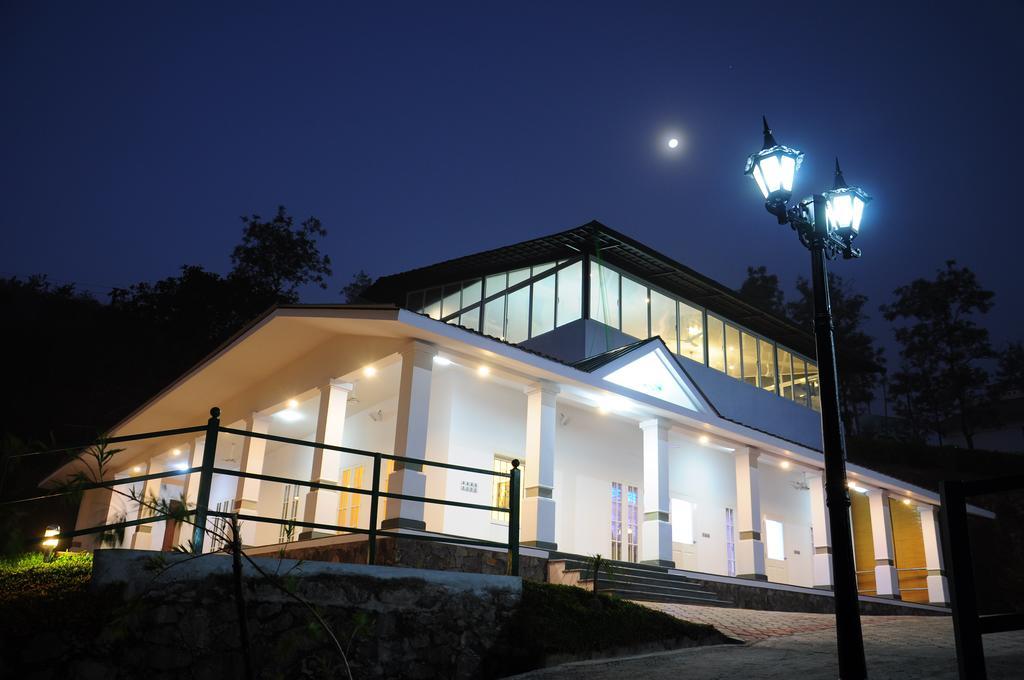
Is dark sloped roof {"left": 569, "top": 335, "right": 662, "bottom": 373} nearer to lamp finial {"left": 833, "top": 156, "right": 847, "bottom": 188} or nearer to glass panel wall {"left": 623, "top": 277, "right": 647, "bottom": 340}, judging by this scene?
glass panel wall {"left": 623, "top": 277, "right": 647, "bottom": 340}

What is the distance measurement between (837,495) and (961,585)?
211 centimetres

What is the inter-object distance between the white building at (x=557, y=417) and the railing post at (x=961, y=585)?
7.41m

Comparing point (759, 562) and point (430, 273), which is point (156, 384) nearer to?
point (430, 273)

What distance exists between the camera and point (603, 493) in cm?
1628

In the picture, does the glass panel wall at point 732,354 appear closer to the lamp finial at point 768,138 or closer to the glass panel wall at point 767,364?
the glass panel wall at point 767,364

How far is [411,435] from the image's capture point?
1088 cm

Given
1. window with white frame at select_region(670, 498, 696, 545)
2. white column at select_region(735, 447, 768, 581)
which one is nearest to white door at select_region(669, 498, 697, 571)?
window with white frame at select_region(670, 498, 696, 545)

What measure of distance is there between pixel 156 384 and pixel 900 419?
171ft

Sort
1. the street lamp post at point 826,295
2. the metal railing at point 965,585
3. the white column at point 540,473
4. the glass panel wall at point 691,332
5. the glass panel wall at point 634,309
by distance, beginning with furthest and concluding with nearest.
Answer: the glass panel wall at point 691,332 → the glass panel wall at point 634,309 → the white column at point 540,473 → the street lamp post at point 826,295 → the metal railing at point 965,585

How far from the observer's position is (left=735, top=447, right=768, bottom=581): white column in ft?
49.8

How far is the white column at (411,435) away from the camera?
411 inches

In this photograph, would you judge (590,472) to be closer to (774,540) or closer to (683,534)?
(683,534)

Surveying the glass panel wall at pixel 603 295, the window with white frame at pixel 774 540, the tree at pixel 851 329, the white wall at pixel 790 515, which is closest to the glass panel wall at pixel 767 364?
the white wall at pixel 790 515

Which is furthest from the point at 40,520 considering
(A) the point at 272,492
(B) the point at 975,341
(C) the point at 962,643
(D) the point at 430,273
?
(B) the point at 975,341
